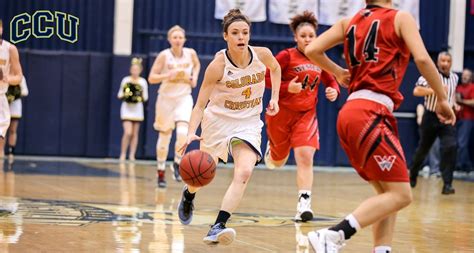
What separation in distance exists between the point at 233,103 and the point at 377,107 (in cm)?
232

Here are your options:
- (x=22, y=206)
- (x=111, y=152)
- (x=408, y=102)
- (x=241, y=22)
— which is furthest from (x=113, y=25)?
(x=241, y=22)

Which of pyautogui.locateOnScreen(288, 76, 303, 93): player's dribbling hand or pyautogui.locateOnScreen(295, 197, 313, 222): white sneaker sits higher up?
pyautogui.locateOnScreen(288, 76, 303, 93): player's dribbling hand

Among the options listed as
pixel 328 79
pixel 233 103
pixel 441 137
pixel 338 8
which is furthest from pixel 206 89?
pixel 338 8

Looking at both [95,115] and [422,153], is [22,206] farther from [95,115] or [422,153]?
[95,115]

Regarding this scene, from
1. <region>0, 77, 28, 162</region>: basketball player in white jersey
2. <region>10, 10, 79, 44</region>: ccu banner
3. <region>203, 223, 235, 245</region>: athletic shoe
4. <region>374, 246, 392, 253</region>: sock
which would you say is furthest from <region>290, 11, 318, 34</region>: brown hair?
<region>0, 77, 28, 162</region>: basketball player in white jersey

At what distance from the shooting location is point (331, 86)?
10844 millimetres

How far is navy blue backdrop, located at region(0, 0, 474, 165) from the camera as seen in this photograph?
20.8m

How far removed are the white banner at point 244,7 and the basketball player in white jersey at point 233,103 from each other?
12.2 metres

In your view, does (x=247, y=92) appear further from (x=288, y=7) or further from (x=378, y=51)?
(x=288, y=7)

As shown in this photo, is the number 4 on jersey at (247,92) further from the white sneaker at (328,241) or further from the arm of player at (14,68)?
the arm of player at (14,68)

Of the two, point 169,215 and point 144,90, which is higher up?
point 144,90

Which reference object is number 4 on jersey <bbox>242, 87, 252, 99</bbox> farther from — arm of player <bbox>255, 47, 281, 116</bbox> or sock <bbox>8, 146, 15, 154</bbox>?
sock <bbox>8, 146, 15, 154</bbox>

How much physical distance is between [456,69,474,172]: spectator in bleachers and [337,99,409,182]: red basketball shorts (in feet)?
43.8

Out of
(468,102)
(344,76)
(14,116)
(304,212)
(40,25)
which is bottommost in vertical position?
(14,116)
